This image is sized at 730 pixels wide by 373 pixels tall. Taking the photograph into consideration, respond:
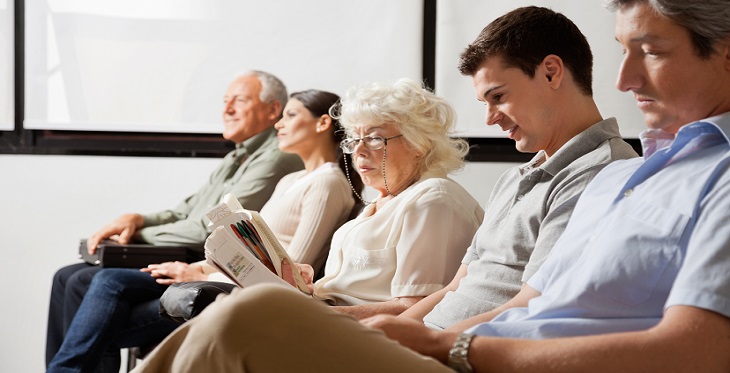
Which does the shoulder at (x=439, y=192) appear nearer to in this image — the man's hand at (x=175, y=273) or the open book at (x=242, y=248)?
the open book at (x=242, y=248)

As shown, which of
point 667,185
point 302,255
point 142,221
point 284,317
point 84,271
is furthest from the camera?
point 142,221

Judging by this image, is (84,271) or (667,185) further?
(84,271)

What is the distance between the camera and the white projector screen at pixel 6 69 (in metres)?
4.40

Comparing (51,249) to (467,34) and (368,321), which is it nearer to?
(467,34)

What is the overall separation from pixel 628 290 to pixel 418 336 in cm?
29

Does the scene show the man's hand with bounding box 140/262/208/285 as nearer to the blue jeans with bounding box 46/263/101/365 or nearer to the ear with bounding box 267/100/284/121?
the blue jeans with bounding box 46/263/101/365

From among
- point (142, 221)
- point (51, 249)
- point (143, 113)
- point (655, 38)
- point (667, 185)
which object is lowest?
point (51, 249)

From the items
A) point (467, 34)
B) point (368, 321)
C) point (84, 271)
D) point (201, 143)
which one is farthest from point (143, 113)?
point (368, 321)

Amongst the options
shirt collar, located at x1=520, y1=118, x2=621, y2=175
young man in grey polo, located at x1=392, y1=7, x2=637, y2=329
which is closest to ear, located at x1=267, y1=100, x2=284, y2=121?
young man in grey polo, located at x1=392, y1=7, x2=637, y2=329

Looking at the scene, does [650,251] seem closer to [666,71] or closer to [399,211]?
[666,71]

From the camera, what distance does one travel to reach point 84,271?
3602 millimetres

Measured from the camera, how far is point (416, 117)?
254 centimetres

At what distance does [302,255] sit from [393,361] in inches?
71.6

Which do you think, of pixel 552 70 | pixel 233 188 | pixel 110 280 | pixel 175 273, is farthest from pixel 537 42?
pixel 233 188
